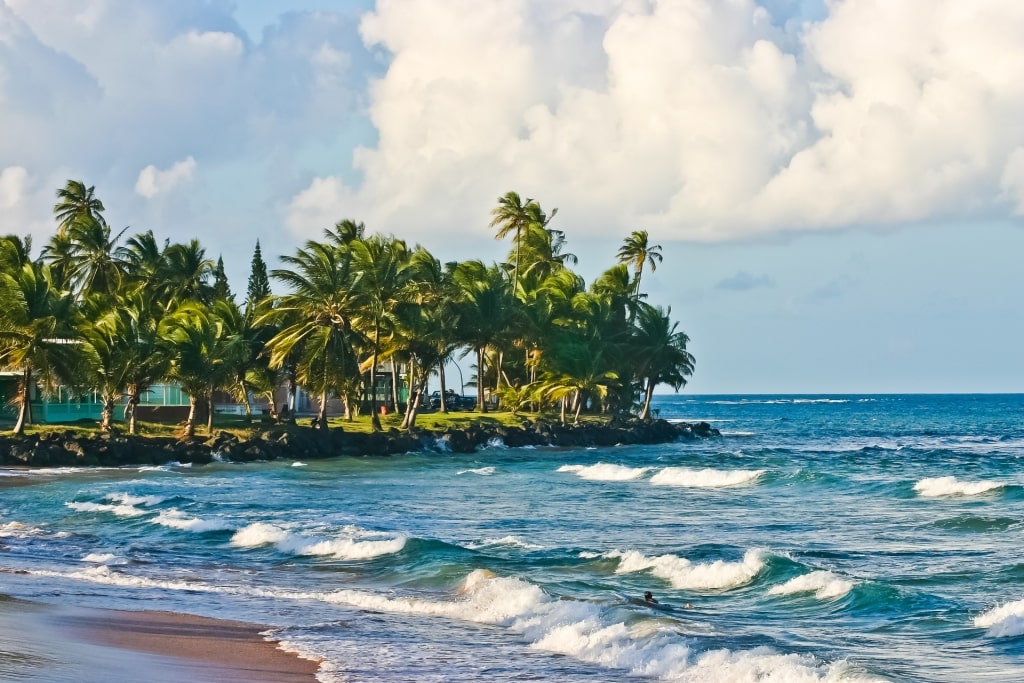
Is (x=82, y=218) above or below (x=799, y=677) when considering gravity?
above

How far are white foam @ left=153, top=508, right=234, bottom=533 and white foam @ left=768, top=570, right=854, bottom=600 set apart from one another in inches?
464

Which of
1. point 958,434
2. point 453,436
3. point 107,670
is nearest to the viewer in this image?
point 107,670

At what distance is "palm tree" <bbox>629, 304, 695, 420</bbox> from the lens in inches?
2793

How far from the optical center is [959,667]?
12055 mm

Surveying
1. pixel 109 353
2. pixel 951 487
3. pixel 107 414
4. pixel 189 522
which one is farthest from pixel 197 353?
pixel 951 487

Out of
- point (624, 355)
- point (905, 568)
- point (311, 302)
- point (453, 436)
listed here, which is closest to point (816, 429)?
point (624, 355)

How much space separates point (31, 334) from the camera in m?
42.7

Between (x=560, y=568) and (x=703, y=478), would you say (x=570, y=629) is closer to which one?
(x=560, y=568)

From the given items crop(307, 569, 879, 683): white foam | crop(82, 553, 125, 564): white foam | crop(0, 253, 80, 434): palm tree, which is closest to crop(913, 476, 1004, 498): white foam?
crop(307, 569, 879, 683): white foam

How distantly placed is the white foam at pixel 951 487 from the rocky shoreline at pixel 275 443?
2435cm

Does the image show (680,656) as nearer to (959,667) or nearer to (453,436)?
(959,667)

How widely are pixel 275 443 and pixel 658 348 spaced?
29451 millimetres

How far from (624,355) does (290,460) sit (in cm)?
2856

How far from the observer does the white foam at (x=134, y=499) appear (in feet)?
A: 93.3
